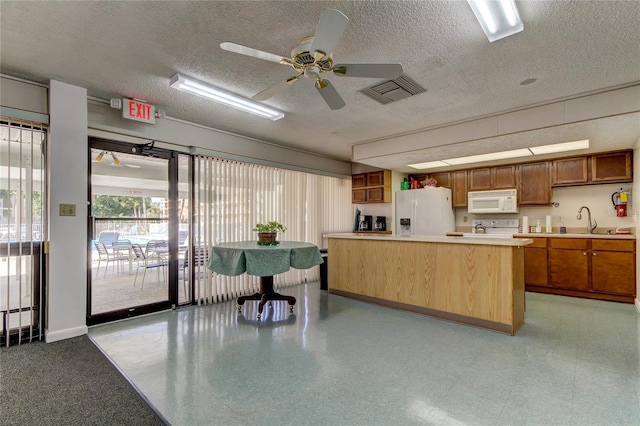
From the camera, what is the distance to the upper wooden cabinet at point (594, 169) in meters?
4.60

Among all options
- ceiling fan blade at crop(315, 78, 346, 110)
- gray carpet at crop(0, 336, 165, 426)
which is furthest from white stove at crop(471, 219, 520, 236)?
gray carpet at crop(0, 336, 165, 426)

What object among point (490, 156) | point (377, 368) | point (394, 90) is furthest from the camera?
point (490, 156)

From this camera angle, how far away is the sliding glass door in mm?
3602

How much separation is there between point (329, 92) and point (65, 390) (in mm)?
2936

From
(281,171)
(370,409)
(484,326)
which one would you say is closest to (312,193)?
(281,171)

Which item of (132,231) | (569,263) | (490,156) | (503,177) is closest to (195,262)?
(132,231)

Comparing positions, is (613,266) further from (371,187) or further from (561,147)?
(371,187)

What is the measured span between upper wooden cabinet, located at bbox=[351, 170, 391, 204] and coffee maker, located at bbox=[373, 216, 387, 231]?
1.53 feet

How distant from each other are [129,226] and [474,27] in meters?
4.16

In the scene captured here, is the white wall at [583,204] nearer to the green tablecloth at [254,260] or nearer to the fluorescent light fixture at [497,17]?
the fluorescent light fixture at [497,17]

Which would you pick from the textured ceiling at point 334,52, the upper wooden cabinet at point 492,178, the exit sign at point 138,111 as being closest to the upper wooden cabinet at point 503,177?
the upper wooden cabinet at point 492,178

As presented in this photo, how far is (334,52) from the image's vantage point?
2.54m

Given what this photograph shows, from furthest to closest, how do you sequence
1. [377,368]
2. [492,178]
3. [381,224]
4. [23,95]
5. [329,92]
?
[381,224], [492,178], [23,95], [329,92], [377,368]

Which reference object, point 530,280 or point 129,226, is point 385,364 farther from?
point 530,280
